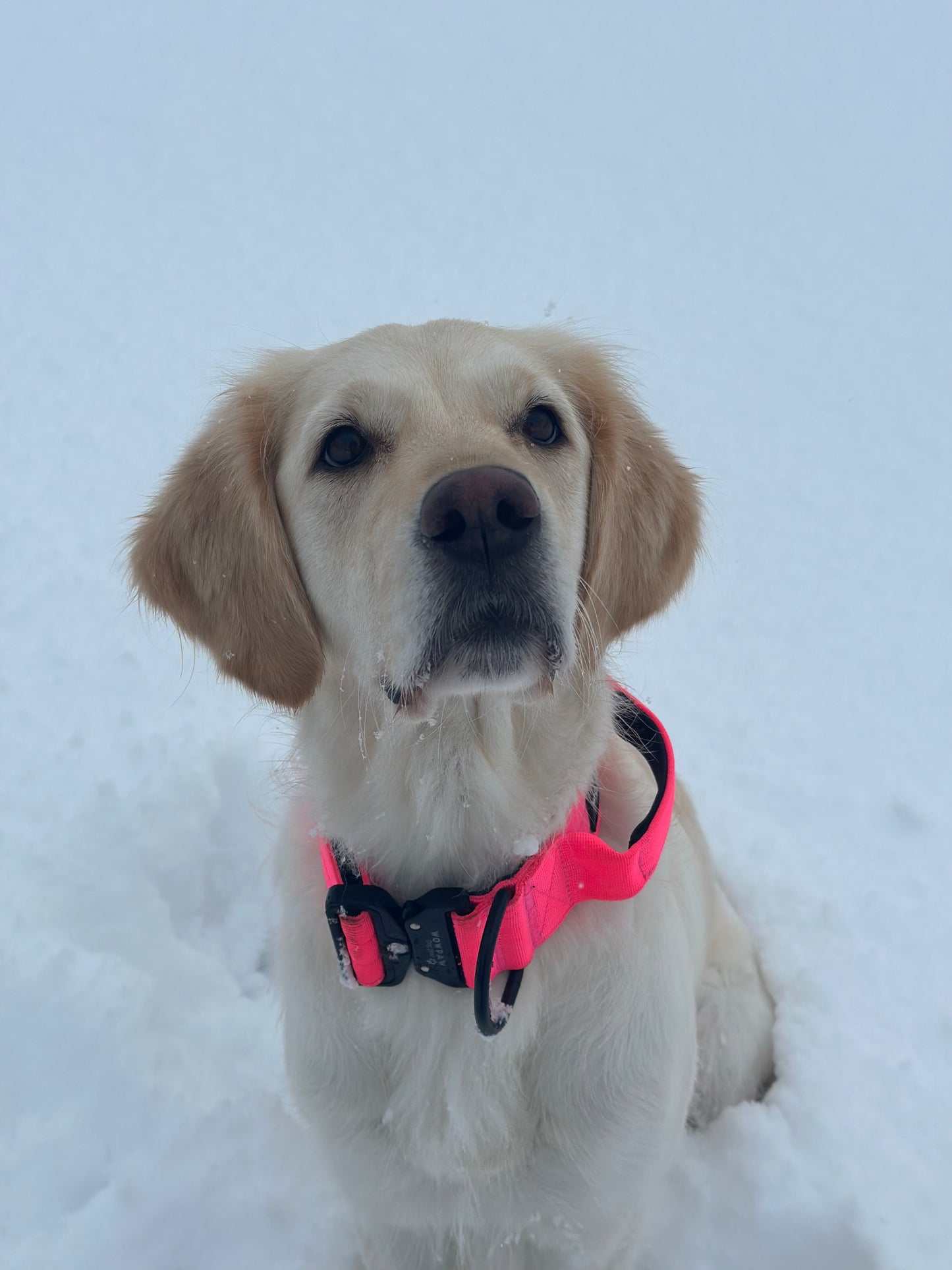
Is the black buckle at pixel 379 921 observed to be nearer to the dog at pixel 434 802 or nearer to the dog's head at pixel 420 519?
the dog at pixel 434 802

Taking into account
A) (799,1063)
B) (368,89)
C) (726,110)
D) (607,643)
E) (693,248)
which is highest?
(368,89)

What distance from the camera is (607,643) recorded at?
2.07 meters

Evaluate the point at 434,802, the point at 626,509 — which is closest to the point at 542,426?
the point at 626,509

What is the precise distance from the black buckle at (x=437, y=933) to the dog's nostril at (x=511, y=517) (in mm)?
771

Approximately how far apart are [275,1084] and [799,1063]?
167cm

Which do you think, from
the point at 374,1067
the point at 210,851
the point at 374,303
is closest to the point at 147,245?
the point at 374,303

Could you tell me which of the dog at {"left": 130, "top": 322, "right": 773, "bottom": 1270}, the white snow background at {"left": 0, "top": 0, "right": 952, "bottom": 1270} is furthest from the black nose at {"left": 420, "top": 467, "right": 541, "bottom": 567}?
the white snow background at {"left": 0, "top": 0, "right": 952, "bottom": 1270}

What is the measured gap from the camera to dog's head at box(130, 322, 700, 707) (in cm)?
162

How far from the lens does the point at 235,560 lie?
6.56ft

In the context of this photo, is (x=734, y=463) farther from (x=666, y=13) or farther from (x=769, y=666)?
(x=666, y=13)

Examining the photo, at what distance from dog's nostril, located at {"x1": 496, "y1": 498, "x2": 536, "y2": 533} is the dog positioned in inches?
6.8

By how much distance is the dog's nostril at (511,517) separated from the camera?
1557mm

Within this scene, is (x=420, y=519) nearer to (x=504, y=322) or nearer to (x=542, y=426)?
(x=542, y=426)

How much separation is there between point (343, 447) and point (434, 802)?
0.81 m
